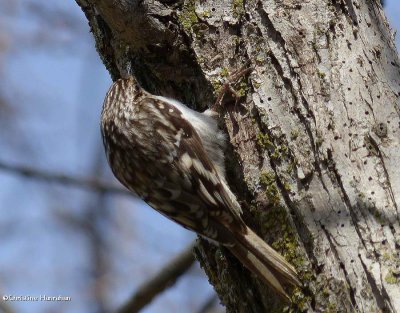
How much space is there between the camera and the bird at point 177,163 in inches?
90.8

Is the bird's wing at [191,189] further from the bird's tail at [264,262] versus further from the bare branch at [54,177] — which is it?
the bare branch at [54,177]

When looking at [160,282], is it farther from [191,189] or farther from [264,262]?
[264,262]

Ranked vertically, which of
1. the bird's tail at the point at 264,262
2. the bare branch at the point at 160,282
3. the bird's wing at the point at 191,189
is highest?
the bird's wing at the point at 191,189

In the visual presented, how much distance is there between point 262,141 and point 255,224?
0.27 m

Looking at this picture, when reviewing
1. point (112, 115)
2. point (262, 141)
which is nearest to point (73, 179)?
point (112, 115)

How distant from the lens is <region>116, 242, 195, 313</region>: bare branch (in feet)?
9.43

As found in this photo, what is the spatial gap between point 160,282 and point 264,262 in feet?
2.84

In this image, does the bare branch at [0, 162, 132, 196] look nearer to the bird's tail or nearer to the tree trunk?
the tree trunk

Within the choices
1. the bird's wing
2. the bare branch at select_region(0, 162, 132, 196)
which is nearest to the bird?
the bird's wing

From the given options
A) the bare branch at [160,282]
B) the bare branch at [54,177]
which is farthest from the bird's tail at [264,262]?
the bare branch at [54,177]

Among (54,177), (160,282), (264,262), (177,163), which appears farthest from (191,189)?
(54,177)

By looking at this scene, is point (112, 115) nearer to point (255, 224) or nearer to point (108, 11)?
point (108, 11)

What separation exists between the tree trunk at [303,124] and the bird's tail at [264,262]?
0.03m

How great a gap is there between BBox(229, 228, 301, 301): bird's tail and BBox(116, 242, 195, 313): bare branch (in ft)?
2.04
